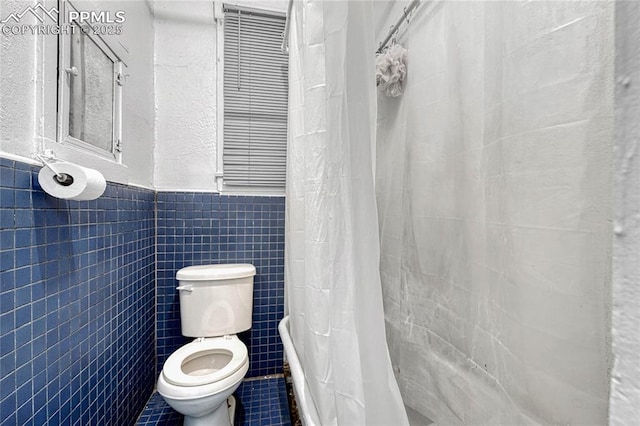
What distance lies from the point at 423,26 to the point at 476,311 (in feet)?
2.99

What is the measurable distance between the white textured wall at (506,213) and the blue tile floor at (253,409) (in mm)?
822

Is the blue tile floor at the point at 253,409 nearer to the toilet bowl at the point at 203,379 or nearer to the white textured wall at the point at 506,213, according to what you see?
the toilet bowl at the point at 203,379

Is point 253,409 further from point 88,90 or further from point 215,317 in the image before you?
point 88,90

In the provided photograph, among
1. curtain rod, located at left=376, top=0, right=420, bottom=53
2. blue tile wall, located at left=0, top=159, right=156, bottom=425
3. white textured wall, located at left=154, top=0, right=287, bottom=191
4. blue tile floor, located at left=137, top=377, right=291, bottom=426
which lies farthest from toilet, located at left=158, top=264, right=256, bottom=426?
curtain rod, located at left=376, top=0, right=420, bottom=53

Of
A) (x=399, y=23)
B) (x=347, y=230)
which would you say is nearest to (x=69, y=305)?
(x=347, y=230)

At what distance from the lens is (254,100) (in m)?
1.79

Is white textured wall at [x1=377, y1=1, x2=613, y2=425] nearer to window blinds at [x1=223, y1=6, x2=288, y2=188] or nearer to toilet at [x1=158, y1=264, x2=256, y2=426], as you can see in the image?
toilet at [x1=158, y1=264, x2=256, y2=426]

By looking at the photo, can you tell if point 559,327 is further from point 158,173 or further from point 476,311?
point 158,173

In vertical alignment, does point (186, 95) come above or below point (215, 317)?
above

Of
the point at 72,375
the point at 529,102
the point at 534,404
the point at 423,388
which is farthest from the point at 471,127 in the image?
the point at 72,375

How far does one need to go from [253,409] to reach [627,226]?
176cm

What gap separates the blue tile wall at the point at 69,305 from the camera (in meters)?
0.71

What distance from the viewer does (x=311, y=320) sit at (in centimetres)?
69

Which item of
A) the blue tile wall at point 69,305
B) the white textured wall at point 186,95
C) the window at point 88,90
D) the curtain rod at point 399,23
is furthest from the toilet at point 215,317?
the curtain rod at point 399,23
